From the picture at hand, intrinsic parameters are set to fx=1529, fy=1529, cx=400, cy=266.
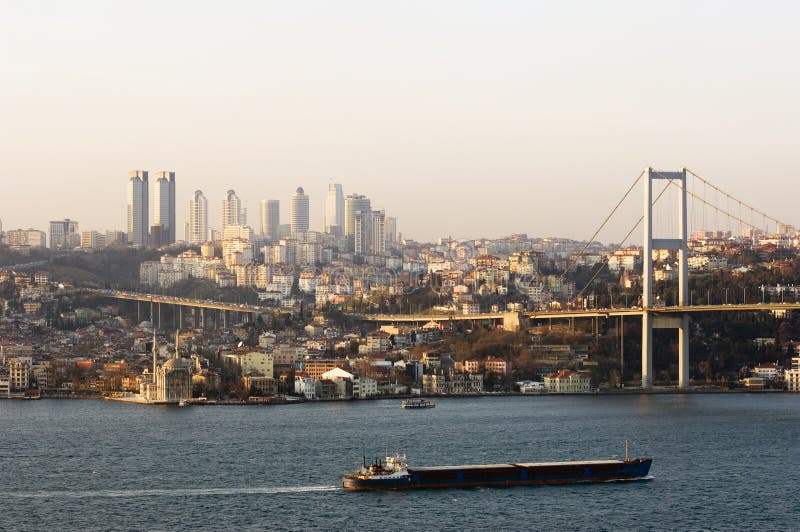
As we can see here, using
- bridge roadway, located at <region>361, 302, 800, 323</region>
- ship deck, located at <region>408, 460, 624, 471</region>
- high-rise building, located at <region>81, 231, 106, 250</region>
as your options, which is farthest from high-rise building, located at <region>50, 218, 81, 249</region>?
ship deck, located at <region>408, 460, 624, 471</region>

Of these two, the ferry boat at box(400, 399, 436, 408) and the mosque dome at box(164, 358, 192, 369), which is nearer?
the ferry boat at box(400, 399, 436, 408)

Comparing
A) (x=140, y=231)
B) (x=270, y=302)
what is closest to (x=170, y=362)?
(x=270, y=302)

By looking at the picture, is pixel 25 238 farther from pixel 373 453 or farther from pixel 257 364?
pixel 373 453

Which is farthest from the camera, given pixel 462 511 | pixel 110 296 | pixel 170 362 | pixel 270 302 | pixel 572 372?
pixel 270 302

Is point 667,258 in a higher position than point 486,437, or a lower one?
higher

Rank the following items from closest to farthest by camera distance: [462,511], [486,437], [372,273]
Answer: [462,511], [486,437], [372,273]

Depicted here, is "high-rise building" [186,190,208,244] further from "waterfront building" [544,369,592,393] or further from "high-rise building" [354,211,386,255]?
"waterfront building" [544,369,592,393]

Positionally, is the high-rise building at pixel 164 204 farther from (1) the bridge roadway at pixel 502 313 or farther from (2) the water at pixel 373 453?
(2) the water at pixel 373 453

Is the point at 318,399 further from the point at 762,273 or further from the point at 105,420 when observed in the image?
the point at 762,273

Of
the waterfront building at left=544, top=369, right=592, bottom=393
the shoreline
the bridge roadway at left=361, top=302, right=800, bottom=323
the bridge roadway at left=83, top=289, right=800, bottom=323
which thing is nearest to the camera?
the shoreline
